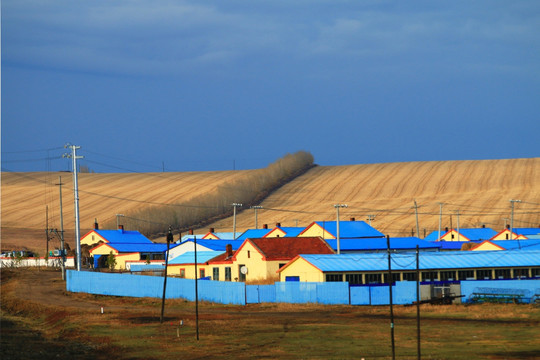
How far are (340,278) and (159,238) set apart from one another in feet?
277

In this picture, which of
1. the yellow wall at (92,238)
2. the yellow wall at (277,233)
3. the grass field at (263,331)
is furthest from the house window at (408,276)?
the yellow wall at (92,238)

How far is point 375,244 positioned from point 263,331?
46.1 meters

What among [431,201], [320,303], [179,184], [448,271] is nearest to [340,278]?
[320,303]

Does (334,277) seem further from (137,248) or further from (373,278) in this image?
(137,248)

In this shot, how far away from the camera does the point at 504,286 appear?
6588 centimetres

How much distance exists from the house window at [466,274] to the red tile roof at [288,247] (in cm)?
1625

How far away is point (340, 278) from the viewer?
6694cm

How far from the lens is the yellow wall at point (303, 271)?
67.0 m

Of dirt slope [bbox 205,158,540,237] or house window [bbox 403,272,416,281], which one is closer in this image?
house window [bbox 403,272,416,281]

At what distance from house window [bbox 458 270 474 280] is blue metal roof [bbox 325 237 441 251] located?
19888mm

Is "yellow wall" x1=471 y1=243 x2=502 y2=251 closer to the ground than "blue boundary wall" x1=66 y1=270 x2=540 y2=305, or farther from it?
farther from it

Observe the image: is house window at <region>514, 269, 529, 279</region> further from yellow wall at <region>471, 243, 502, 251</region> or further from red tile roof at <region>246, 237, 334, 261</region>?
yellow wall at <region>471, 243, 502, 251</region>

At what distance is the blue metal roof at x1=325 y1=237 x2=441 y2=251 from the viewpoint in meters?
89.1

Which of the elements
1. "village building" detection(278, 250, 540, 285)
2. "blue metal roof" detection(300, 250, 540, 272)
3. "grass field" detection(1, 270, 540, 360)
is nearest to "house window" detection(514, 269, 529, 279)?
"village building" detection(278, 250, 540, 285)
